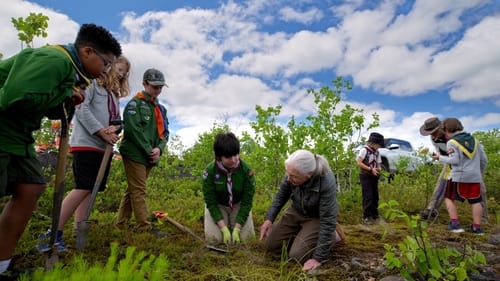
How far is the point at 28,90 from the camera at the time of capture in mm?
2260

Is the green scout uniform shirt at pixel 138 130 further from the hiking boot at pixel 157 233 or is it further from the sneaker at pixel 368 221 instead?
the sneaker at pixel 368 221

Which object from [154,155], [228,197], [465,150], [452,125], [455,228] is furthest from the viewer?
[452,125]

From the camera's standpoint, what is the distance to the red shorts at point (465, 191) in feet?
17.2

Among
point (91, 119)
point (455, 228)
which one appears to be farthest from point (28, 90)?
point (455, 228)

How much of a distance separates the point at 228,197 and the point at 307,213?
40.2 inches

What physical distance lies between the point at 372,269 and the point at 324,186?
2.75 feet

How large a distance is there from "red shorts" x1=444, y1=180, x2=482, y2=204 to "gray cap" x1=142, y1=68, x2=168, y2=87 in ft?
13.9

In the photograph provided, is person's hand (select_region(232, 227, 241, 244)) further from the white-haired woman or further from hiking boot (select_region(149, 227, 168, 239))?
hiking boot (select_region(149, 227, 168, 239))

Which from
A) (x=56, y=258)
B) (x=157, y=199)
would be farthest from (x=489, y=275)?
(x=157, y=199)

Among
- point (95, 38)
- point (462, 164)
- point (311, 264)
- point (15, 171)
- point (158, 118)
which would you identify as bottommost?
Answer: point (311, 264)

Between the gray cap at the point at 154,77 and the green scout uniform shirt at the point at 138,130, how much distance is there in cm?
16

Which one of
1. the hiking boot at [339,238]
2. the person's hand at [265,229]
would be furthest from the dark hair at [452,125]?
the person's hand at [265,229]

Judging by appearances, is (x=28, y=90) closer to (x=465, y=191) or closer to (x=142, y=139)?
(x=142, y=139)

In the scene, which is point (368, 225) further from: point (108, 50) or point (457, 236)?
point (108, 50)
